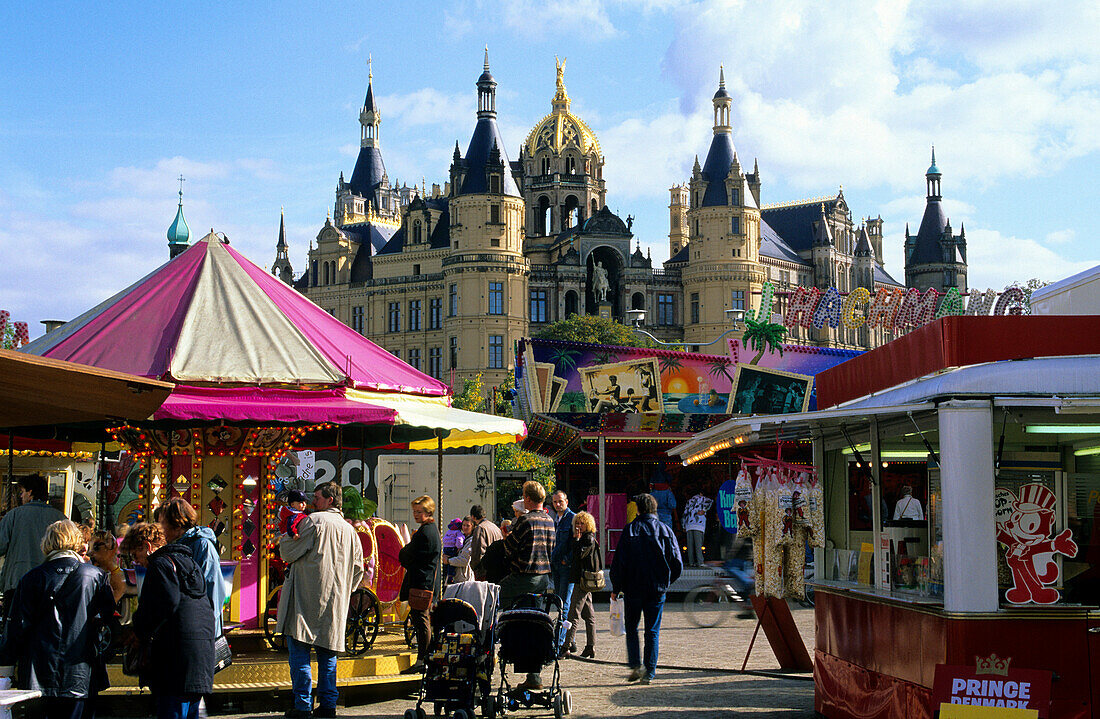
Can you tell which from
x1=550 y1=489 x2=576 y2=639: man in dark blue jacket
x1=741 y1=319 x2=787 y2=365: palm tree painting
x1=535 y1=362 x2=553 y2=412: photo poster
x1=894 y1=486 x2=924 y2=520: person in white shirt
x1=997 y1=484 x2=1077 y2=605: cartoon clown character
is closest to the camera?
x1=997 y1=484 x2=1077 y2=605: cartoon clown character

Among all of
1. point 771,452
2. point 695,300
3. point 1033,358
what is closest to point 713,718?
point 1033,358

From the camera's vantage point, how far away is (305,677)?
962cm

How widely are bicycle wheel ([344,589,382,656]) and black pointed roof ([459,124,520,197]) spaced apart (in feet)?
256

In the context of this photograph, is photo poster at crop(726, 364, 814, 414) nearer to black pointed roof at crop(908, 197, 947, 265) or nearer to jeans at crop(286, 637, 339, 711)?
jeans at crop(286, 637, 339, 711)

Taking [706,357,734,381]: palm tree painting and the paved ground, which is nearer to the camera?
the paved ground

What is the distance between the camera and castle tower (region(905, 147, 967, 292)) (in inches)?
4370

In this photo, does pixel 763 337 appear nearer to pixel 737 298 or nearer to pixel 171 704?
pixel 171 704

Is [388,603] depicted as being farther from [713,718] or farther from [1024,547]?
[1024,547]

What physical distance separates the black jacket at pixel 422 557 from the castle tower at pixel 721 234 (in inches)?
3207

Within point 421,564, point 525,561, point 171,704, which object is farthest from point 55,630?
point 421,564

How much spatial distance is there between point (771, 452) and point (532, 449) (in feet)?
26.1

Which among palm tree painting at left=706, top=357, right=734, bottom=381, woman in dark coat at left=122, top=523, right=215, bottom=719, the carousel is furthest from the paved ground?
palm tree painting at left=706, top=357, right=734, bottom=381

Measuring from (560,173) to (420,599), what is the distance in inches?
3573

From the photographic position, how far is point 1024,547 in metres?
7.74
